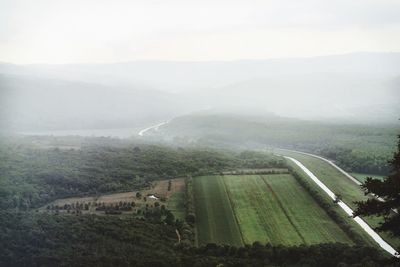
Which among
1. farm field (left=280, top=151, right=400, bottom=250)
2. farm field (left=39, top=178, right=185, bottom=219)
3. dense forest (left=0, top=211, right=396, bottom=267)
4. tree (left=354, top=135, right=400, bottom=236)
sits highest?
tree (left=354, top=135, right=400, bottom=236)

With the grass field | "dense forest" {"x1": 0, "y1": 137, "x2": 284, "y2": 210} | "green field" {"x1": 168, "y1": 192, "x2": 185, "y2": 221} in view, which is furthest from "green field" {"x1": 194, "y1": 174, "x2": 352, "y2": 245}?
"dense forest" {"x1": 0, "y1": 137, "x2": 284, "y2": 210}

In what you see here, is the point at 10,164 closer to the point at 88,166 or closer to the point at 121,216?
the point at 88,166

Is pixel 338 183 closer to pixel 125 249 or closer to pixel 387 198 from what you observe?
pixel 125 249

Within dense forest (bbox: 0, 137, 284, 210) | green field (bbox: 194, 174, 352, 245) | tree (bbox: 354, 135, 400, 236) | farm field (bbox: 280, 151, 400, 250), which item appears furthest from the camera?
dense forest (bbox: 0, 137, 284, 210)

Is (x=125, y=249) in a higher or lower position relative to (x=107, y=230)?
lower

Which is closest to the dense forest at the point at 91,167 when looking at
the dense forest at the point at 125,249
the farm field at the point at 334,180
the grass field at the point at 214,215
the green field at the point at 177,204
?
the farm field at the point at 334,180

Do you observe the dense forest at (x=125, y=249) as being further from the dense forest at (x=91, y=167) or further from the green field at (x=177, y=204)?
the dense forest at (x=91, y=167)

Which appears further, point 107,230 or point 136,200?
point 136,200

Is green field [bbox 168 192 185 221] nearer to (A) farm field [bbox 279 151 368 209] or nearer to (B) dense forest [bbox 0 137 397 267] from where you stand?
(B) dense forest [bbox 0 137 397 267]

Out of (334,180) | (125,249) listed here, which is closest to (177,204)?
(125,249)
